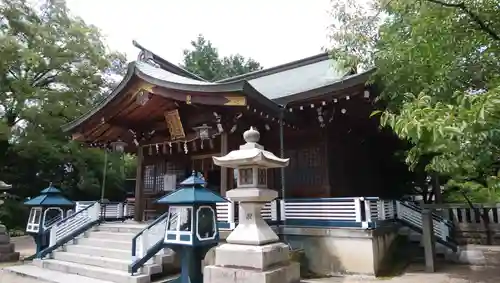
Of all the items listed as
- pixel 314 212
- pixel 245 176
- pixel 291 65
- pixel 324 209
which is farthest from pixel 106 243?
pixel 291 65

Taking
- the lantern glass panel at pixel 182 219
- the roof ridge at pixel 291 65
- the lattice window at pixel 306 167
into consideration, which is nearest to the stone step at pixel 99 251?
the lantern glass panel at pixel 182 219

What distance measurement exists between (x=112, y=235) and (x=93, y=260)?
121cm

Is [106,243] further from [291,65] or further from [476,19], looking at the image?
[291,65]

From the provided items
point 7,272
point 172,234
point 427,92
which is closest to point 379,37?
point 427,92

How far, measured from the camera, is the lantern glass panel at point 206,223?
6711 mm

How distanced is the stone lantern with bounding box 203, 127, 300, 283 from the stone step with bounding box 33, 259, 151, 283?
1.57m

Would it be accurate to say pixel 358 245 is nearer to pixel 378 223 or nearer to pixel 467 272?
pixel 378 223

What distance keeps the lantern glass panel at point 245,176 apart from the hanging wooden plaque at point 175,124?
3914mm

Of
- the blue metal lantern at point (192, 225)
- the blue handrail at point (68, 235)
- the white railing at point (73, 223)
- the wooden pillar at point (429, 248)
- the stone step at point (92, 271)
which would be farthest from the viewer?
the white railing at point (73, 223)

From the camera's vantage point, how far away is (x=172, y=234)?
6812 millimetres

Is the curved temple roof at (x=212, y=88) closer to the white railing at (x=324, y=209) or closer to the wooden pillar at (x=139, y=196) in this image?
the wooden pillar at (x=139, y=196)

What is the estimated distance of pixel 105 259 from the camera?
7922 millimetres

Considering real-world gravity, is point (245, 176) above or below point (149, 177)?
below

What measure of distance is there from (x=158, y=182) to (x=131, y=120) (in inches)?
107
